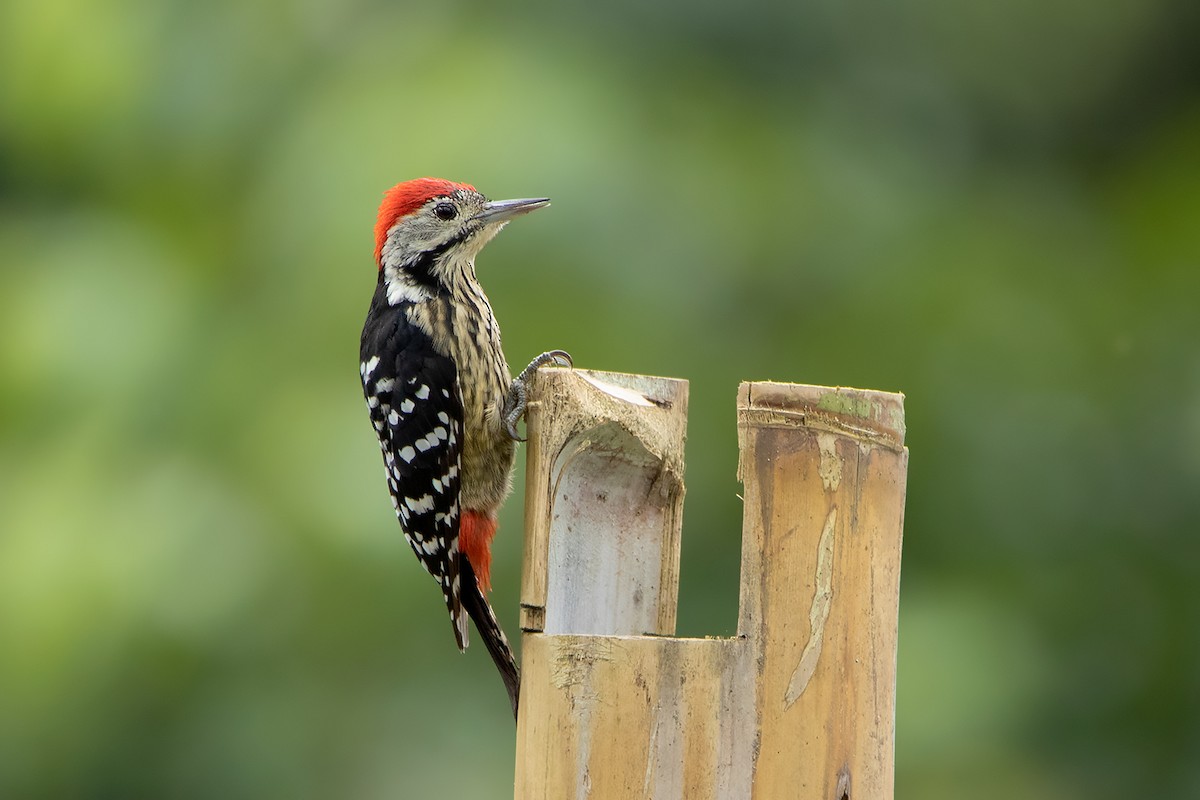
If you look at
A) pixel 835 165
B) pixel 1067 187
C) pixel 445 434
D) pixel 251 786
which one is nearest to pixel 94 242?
pixel 251 786

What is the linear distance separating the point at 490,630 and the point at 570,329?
125 inches

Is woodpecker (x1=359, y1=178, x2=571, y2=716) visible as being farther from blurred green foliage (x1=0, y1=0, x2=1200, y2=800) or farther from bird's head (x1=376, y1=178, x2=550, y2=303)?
blurred green foliage (x1=0, y1=0, x2=1200, y2=800)

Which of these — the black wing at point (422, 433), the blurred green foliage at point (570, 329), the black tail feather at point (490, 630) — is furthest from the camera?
the blurred green foliage at point (570, 329)

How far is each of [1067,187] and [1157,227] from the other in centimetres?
62

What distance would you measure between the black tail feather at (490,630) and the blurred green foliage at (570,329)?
248cm

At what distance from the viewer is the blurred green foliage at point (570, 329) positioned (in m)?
5.98

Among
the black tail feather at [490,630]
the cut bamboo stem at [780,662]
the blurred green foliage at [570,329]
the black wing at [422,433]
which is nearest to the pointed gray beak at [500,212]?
the black wing at [422,433]

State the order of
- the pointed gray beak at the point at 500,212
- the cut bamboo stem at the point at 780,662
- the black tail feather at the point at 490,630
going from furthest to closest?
the pointed gray beak at the point at 500,212 → the black tail feather at the point at 490,630 → the cut bamboo stem at the point at 780,662

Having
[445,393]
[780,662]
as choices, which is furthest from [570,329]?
[780,662]

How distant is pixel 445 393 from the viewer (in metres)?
3.27

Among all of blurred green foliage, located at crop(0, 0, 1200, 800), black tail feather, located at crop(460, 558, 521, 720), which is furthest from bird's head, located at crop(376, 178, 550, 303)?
blurred green foliage, located at crop(0, 0, 1200, 800)

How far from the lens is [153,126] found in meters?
7.24

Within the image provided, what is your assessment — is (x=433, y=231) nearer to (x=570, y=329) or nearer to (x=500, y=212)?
(x=500, y=212)

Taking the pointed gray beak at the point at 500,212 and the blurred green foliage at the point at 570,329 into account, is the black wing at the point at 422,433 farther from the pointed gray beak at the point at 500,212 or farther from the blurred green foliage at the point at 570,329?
the blurred green foliage at the point at 570,329
